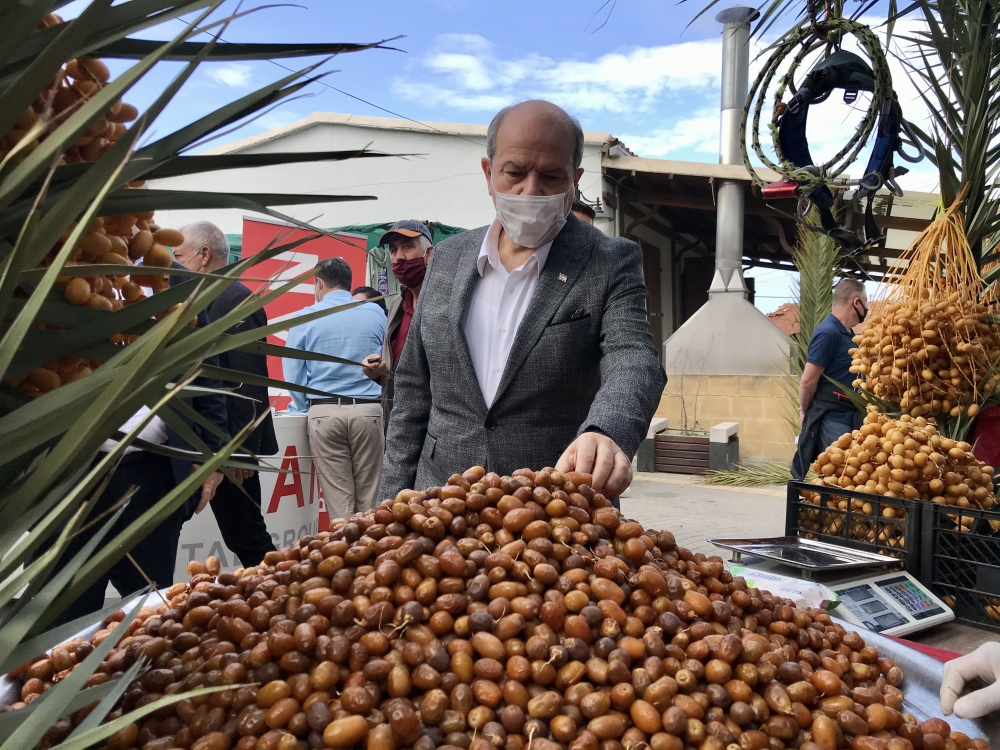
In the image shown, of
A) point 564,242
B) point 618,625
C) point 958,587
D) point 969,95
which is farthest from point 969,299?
point 618,625

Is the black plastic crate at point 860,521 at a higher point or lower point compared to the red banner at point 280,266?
lower

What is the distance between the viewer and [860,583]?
75.5 inches

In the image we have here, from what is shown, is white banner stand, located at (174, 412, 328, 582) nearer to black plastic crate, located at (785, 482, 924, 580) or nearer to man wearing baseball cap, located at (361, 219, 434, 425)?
man wearing baseball cap, located at (361, 219, 434, 425)

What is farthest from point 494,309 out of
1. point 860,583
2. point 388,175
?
point 388,175

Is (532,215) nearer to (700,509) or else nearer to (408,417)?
(408,417)

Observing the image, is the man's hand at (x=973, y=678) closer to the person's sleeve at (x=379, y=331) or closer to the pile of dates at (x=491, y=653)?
the pile of dates at (x=491, y=653)

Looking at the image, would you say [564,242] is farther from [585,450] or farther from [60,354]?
[60,354]

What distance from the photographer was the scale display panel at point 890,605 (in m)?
1.76

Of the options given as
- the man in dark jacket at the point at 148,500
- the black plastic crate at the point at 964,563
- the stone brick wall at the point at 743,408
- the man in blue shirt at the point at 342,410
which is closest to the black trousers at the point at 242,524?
the man in dark jacket at the point at 148,500

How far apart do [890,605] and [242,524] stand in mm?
2909

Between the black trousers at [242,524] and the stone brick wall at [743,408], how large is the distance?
722 cm

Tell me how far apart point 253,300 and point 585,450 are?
81 cm

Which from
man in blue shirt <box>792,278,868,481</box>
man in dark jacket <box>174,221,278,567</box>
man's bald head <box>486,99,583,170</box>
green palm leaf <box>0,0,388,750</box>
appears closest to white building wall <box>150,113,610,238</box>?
man in blue shirt <box>792,278,868,481</box>

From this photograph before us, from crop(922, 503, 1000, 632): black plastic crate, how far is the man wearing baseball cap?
9.54ft
